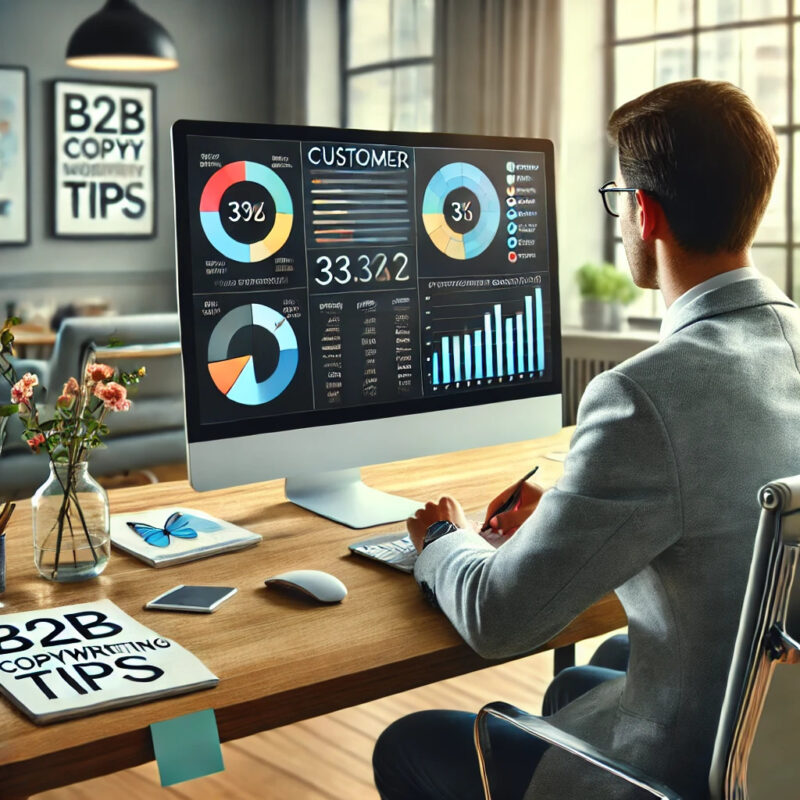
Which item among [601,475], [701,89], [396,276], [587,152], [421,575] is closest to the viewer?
[601,475]

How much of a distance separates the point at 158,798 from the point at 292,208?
1.37 m

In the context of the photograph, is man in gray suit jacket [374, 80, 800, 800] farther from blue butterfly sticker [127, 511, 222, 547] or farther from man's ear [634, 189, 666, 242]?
blue butterfly sticker [127, 511, 222, 547]

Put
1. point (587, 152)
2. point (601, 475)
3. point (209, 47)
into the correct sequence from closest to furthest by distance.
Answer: point (601, 475) < point (587, 152) < point (209, 47)

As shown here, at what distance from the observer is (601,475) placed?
1042mm

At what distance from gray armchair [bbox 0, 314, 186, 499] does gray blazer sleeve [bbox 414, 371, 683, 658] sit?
2773 mm

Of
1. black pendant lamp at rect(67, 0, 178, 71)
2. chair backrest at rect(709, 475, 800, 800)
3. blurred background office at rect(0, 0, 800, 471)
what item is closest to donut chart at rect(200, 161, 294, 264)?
chair backrest at rect(709, 475, 800, 800)

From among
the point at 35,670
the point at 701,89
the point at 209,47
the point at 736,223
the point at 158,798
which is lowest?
the point at 158,798

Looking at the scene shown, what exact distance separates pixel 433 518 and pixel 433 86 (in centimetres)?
483

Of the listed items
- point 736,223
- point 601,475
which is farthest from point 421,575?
point 736,223

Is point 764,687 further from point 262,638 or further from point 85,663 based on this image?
point 85,663

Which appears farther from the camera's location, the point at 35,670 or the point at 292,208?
the point at 292,208

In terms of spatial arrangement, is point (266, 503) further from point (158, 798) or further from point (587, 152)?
point (587, 152)

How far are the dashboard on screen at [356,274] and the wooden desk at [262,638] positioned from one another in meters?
0.20

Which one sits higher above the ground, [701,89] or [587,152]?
[587,152]
